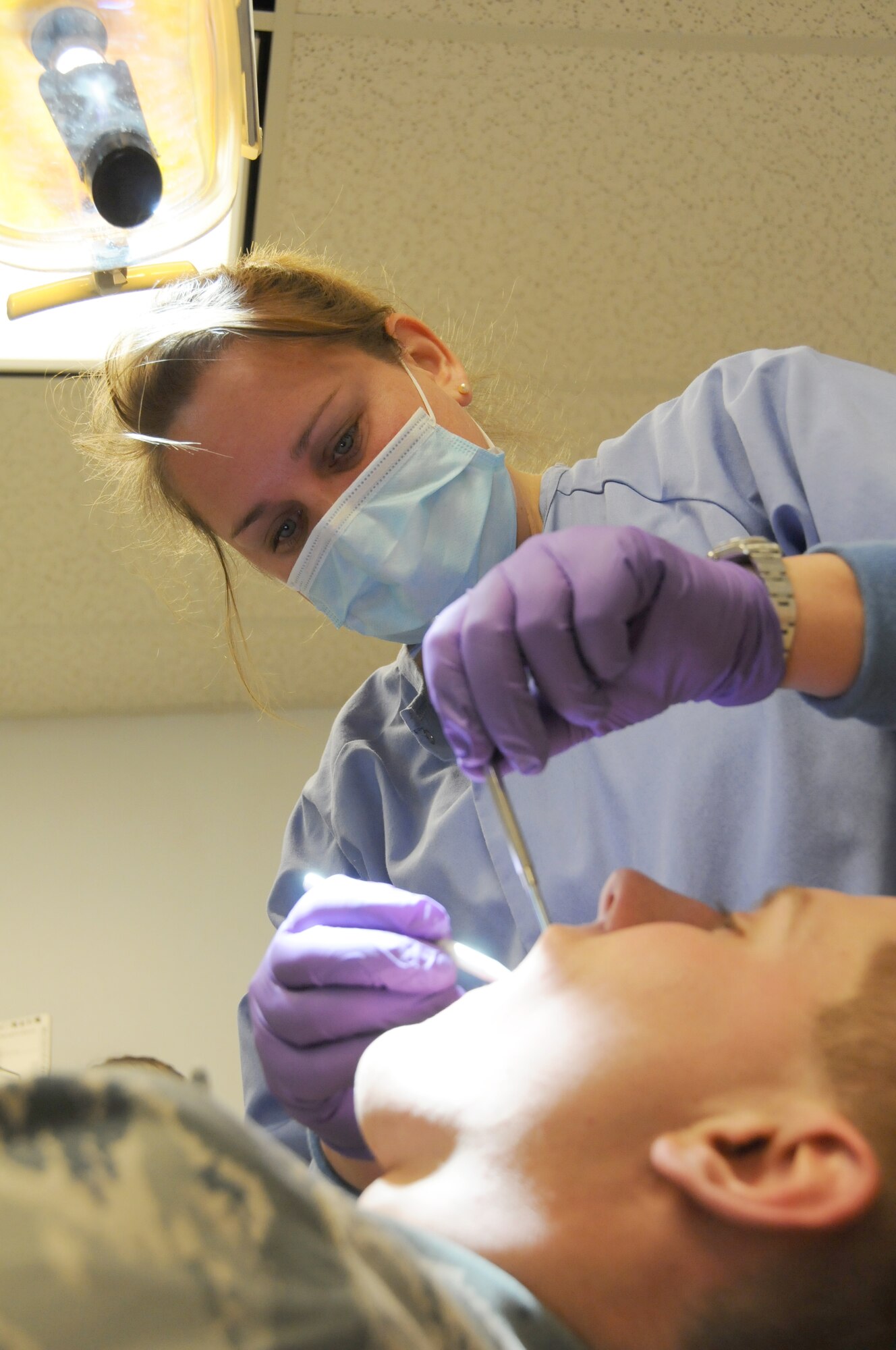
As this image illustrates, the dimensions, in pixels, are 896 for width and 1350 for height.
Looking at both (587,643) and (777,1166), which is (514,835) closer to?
(587,643)

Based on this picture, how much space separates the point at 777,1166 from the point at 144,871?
87.9 inches

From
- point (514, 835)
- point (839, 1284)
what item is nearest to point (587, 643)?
point (514, 835)

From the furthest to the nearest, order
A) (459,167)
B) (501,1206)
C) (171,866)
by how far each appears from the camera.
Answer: (171,866)
(459,167)
(501,1206)

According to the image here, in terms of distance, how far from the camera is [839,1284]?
2.42 ft

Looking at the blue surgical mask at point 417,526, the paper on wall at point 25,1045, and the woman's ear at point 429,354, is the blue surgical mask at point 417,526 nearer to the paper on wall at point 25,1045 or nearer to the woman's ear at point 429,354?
the woman's ear at point 429,354

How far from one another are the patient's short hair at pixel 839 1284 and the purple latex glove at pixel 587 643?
330mm

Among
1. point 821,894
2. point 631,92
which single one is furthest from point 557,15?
point 821,894

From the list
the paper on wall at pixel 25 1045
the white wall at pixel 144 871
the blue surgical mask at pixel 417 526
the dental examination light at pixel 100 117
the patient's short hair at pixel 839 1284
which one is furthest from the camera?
the white wall at pixel 144 871

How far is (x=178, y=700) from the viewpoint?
307cm

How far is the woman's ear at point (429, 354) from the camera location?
1608mm

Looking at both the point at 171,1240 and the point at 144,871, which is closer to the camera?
the point at 171,1240

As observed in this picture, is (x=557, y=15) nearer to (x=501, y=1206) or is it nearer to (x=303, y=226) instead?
(x=303, y=226)

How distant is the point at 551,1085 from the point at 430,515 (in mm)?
799

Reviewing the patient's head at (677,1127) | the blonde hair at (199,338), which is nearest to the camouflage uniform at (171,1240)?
the patient's head at (677,1127)
